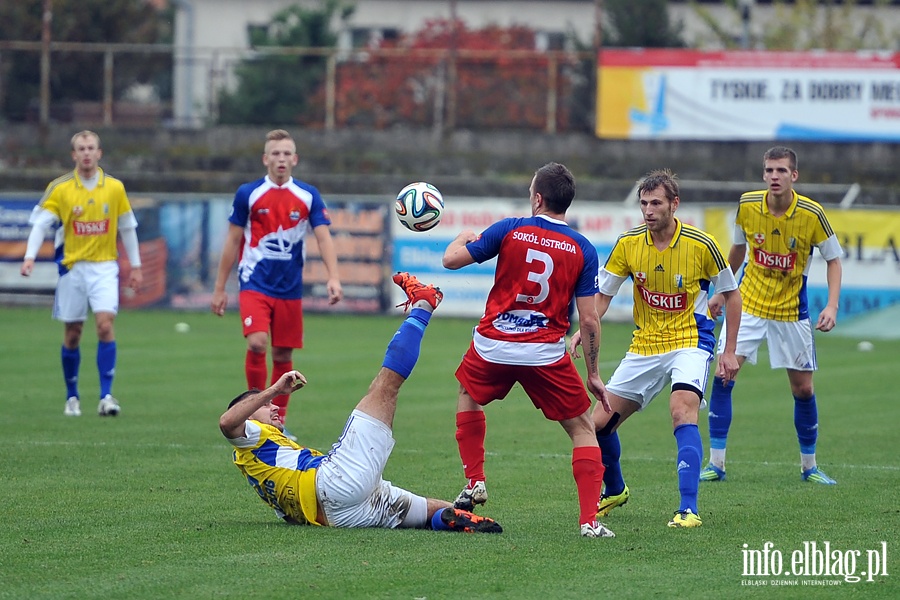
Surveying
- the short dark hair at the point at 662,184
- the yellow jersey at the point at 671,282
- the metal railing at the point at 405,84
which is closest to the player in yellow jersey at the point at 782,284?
the yellow jersey at the point at 671,282

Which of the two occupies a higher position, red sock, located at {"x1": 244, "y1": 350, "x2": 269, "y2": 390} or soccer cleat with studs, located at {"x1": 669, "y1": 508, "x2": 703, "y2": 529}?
red sock, located at {"x1": 244, "y1": 350, "x2": 269, "y2": 390}

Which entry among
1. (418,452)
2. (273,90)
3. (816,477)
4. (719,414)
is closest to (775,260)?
(719,414)

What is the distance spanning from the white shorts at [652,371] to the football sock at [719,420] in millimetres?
1634

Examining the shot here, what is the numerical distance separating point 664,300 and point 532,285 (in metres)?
1.14

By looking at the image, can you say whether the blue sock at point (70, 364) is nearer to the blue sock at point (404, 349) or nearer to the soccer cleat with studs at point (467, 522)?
the blue sock at point (404, 349)

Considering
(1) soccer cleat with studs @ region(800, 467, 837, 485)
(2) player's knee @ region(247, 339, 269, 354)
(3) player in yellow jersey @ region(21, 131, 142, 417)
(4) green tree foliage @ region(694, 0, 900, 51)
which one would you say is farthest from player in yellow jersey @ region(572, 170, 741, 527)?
(4) green tree foliage @ region(694, 0, 900, 51)

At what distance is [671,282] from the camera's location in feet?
24.4

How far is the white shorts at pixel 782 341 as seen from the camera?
9.10 metres

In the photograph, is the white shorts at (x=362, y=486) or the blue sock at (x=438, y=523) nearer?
the white shorts at (x=362, y=486)

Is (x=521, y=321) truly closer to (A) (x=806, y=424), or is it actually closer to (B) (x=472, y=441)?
(B) (x=472, y=441)

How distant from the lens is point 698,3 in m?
36.6

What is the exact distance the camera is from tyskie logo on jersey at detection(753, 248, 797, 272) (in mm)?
9164

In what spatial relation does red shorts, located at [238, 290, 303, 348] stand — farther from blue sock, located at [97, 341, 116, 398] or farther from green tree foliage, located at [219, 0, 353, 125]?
green tree foliage, located at [219, 0, 353, 125]

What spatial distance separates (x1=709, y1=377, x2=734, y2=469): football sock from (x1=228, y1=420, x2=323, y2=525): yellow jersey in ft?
11.2
